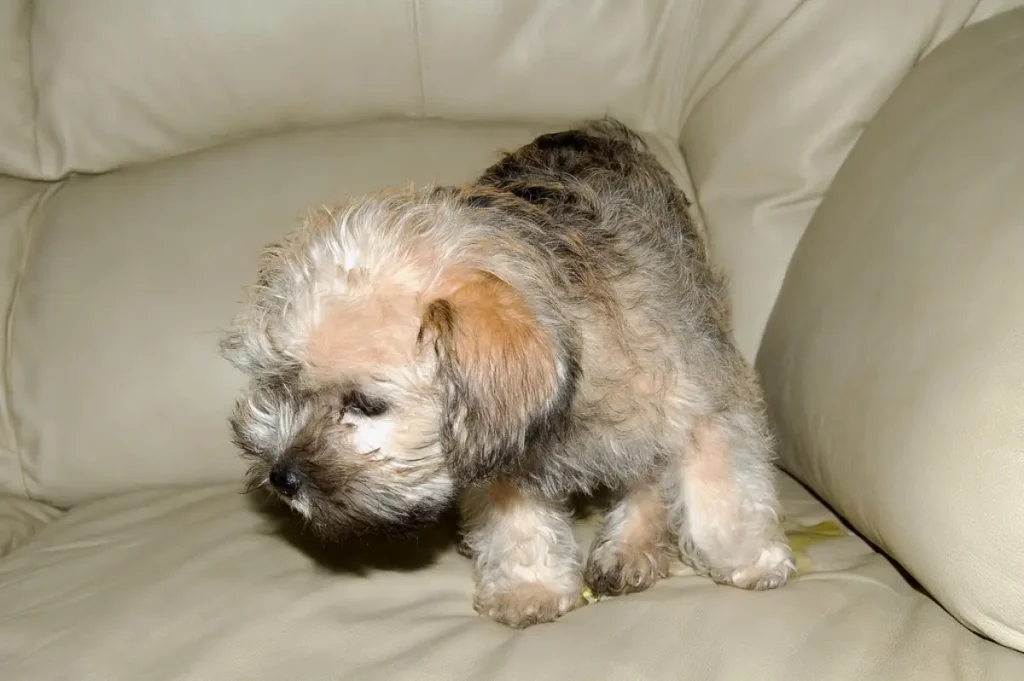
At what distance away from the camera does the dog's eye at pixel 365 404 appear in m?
1.37

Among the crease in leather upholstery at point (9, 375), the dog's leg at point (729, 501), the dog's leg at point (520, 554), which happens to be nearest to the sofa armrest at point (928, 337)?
the dog's leg at point (729, 501)

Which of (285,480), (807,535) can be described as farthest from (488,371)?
(807,535)

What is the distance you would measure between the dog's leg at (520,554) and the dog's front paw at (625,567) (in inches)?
1.3

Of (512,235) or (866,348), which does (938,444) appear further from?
(512,235)

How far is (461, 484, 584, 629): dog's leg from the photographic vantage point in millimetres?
1664

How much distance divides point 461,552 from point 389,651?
0.43m

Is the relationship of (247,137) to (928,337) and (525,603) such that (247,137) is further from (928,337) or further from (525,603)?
(928,337)

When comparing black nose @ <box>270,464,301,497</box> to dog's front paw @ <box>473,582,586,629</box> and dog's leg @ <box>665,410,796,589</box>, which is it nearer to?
dog's front paw @ <box>473,582,586,629</box>

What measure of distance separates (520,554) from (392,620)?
27 centimetres

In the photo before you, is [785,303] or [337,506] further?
[785,303]

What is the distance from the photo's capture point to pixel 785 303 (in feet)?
6.56

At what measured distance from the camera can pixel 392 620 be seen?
158cm

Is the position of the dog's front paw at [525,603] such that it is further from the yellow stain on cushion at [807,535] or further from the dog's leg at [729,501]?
the yellow stain on cushion at [807,535]

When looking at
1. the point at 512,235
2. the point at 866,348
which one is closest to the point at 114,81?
the point at 512,235
